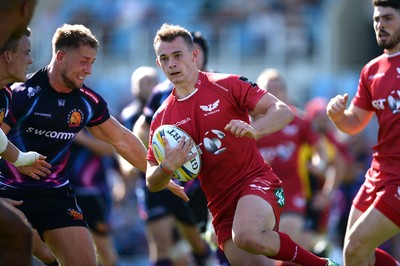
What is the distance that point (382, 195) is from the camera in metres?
7.71

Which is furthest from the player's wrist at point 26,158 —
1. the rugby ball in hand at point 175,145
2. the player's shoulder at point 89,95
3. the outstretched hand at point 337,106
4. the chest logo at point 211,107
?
the outstretched hand at point 337,106

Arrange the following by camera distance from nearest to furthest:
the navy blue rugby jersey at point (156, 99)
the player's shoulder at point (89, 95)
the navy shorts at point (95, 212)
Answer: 1. the player's shoulder at point (89, 95)
2. the navy blue rugby jersey at point (156, 99)
3. the navy shorts at point (95, 212)

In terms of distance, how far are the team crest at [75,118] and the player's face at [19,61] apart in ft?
1.87

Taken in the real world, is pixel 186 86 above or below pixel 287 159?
above

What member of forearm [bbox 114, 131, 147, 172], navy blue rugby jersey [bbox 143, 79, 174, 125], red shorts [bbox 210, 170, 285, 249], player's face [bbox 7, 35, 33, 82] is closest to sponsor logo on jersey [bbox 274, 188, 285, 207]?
red shorts [bbox 210, 170, 285, 249]

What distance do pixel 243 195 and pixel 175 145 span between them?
27.7 inches

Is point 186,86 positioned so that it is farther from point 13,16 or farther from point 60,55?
point 13,16

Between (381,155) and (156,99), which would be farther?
(156,99)

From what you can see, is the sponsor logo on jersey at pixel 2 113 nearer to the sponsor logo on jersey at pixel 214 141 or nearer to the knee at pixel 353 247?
the sponsor logo on jersey at pixel 214 141

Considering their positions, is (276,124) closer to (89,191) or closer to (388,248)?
(89,191)

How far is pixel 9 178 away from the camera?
7762mm

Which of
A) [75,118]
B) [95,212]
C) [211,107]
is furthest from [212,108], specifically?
[95,212]

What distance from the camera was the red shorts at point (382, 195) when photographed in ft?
25.0

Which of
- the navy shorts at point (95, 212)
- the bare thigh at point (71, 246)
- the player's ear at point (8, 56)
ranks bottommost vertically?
the navy shorts at point (95, 212)
